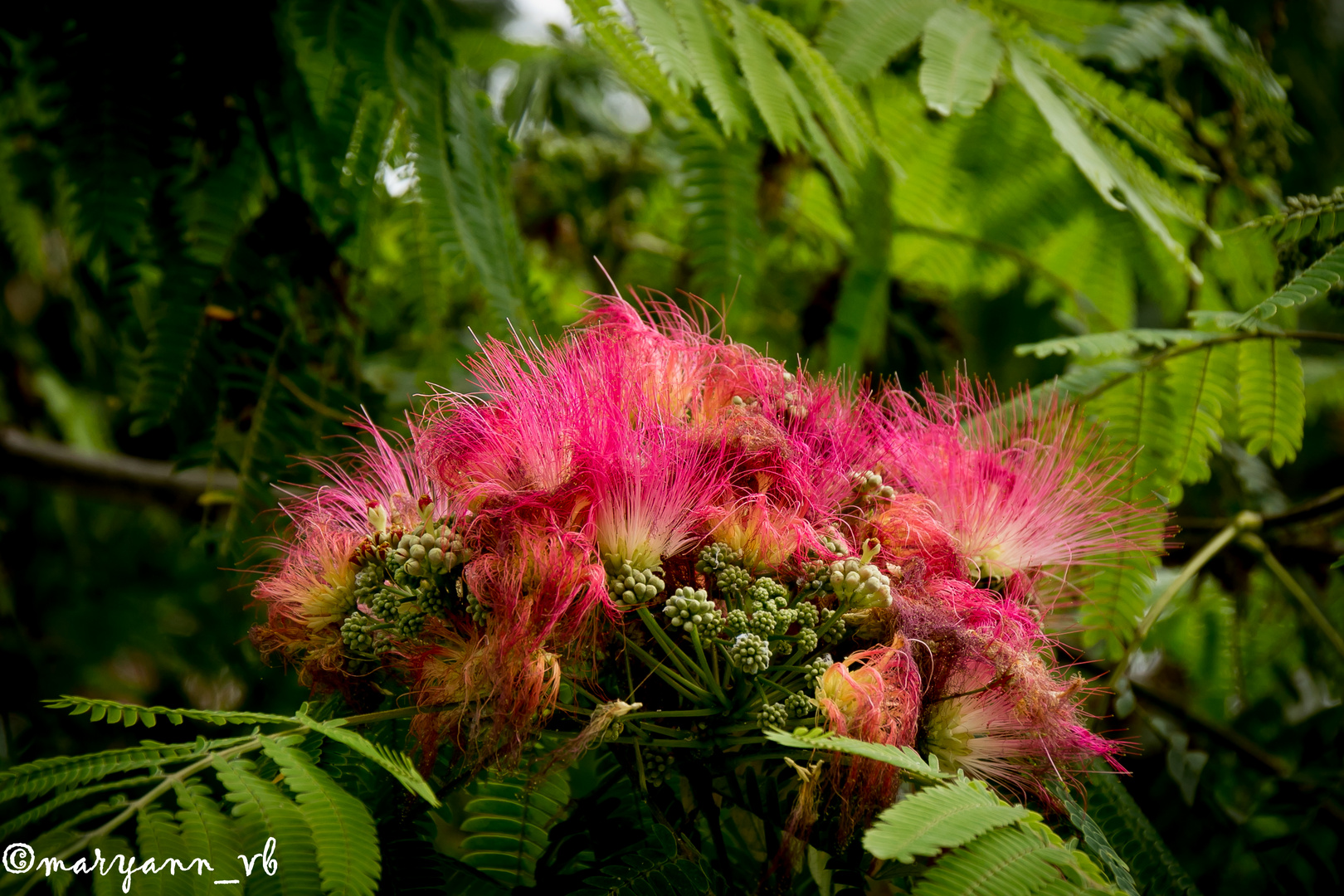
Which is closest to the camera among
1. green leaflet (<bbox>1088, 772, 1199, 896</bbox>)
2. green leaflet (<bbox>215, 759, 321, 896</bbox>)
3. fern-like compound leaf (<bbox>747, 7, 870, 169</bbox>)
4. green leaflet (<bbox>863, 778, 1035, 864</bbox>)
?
green leaflet (<bbox>863, 778, 1035, 864</bbox>)

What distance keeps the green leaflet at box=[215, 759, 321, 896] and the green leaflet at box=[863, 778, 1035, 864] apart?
65 cm

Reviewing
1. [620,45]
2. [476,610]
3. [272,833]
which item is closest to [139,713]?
[272,833]

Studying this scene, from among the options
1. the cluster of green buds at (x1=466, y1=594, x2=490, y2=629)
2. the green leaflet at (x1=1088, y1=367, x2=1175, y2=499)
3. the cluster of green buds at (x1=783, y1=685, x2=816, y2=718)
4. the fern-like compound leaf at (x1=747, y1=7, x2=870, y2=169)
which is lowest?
the green leaflet at (x1=1088, y1=367, x2=1175, y2=499)

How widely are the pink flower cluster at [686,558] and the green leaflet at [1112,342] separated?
445 millimetres

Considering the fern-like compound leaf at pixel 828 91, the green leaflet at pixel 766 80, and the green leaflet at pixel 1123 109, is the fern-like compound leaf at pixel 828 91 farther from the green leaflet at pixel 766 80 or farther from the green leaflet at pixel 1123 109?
the green leaflet at pixel 1123 109

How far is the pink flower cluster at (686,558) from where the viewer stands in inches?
47.0

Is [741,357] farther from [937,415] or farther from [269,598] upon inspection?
[269,598]

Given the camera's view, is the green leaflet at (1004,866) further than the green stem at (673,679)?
No

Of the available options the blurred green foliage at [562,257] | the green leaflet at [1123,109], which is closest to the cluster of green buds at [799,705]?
the blurred green foliage at [562,257]

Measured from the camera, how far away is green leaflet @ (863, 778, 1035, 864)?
1.03 meters

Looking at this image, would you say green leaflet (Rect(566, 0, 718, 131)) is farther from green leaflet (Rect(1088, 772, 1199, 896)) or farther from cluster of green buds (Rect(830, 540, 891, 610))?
green leaflet (Rect(1088, 772, 1199, 896))

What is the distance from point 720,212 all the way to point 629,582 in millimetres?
1552

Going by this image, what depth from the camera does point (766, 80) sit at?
2.00 meters

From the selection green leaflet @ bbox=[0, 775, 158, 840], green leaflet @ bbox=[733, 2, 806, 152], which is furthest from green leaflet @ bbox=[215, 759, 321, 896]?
green leaflet @ bbox=[733, 2, 806, 152]
